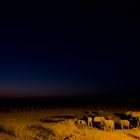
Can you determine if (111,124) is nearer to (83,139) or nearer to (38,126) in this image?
(83,139)

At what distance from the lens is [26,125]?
1886 centimetres

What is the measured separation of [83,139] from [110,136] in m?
1.34

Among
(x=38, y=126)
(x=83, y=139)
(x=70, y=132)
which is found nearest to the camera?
(x=83, y=139)

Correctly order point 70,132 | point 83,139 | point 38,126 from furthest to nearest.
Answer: point 38,126 < point 70,132 < point 83,139

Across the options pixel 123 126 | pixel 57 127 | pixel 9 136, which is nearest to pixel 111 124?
pixel 123 126

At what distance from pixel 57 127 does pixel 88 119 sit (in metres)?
2.25

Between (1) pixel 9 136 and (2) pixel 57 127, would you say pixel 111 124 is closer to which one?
(2) pixel 57 127

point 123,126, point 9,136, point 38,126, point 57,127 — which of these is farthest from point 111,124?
point 9,136

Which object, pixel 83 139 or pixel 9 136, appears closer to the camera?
pixel 83 139

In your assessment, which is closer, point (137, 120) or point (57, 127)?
point (57, 127)

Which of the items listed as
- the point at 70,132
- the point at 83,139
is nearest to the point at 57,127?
the point at 70,132

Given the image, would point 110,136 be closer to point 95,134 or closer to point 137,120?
point 95,134

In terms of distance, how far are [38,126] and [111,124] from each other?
157 inches

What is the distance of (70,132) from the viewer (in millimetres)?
17031
